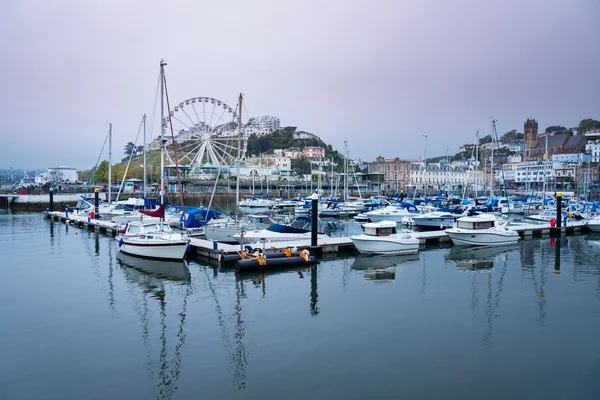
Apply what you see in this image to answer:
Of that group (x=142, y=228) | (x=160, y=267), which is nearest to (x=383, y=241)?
(x=160, y=267)

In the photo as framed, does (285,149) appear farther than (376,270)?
Yes

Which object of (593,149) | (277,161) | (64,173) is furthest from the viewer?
(64,173)

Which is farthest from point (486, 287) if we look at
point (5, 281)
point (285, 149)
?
point (285, 149)

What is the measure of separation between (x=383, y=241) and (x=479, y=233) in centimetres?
814

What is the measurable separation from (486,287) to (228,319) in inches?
471

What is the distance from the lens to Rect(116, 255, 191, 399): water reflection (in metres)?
11.7

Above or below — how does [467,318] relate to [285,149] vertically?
below

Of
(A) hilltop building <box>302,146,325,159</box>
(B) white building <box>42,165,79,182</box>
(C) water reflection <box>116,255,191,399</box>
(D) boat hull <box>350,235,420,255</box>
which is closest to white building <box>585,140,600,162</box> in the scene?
(A) hilltop building <box>302,146,325,159</box>

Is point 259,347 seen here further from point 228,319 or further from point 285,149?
point 285,149

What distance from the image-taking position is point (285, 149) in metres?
182

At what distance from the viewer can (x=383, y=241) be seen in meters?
28.2

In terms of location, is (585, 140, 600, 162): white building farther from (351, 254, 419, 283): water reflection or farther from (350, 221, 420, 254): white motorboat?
(351, 254, 419, 283): water reflection

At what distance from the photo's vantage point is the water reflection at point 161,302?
11742 millimetres

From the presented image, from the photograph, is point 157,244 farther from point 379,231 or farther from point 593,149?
point 593,149
